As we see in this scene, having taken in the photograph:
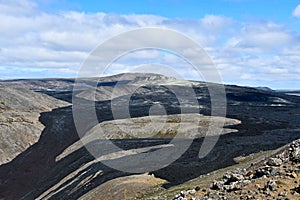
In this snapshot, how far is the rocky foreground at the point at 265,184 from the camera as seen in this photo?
1817 cm

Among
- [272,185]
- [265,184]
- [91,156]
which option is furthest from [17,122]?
[272,185]

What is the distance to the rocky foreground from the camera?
59.6ft

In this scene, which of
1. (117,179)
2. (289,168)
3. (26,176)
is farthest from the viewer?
(26,176)

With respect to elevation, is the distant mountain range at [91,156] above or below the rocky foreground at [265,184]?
below

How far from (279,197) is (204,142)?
4813 centimetres

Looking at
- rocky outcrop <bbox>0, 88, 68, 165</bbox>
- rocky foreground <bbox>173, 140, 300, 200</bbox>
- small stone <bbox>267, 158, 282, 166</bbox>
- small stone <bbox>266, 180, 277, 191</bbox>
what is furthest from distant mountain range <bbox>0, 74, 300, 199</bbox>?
small stone <bbox>266, 180, 277, 191</bbox>

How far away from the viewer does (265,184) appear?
18.8 meters

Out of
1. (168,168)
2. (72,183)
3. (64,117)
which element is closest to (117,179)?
(168,168)

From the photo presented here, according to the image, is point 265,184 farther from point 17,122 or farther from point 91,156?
point 17,122

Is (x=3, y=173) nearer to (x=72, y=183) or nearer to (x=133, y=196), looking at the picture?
(x=72, y=183)

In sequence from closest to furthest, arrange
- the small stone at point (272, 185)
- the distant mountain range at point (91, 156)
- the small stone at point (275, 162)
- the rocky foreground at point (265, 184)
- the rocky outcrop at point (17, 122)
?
1. the rocky foreground at point (265, 184)
2. the small stone at point (272, 185)
3. the small stone at point (275, 162)
4. the distant mountain range at point (91, 156)
5. the rocky outcrop at point (17, 122)

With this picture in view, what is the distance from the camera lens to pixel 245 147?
195 feet

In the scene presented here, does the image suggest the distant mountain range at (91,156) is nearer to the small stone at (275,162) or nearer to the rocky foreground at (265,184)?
the rocky foreground at (265,184)

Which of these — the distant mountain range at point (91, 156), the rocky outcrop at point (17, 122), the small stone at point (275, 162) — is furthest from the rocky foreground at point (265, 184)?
the rocky outcrop at point (17, 122)
